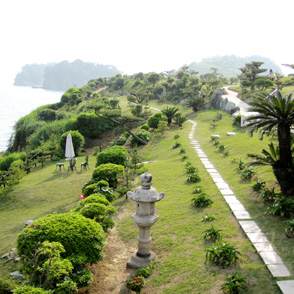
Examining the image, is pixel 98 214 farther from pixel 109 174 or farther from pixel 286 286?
pixel 286 286

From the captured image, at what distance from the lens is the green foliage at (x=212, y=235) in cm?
776

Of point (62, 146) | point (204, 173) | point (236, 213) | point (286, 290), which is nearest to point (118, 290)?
point (286, 290)

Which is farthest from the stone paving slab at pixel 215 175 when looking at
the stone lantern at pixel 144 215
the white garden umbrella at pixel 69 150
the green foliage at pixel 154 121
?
the green foliage at pixel 154 121

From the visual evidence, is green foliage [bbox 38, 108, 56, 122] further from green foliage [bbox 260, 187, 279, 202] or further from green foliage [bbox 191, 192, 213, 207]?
green foliage [bbox 260, 187, 279, 202]

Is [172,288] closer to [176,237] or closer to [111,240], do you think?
[176,237]

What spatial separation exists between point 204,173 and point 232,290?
26.7ft

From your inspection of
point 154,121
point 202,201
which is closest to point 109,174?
point 202,201

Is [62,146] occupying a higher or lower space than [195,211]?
lower

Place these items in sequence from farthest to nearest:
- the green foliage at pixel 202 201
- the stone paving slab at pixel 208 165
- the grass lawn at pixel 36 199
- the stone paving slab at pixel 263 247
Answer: the stone paving slab at pixel 208 165 < the grass lawn at pixel 36 199 < the green foliage at pixel 202 201 < the stone paving slab at pixel 263 247

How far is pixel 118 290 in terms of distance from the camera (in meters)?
6.55

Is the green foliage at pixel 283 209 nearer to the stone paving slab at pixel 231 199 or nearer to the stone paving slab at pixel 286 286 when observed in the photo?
the stone paving slab at pixel 231 199

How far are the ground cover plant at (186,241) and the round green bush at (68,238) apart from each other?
5.00 ft

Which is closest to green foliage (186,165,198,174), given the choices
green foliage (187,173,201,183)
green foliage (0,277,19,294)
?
green foliage (187,173,201,183)

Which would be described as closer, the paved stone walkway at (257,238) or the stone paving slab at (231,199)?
the paved stone walkway at (257,238)
